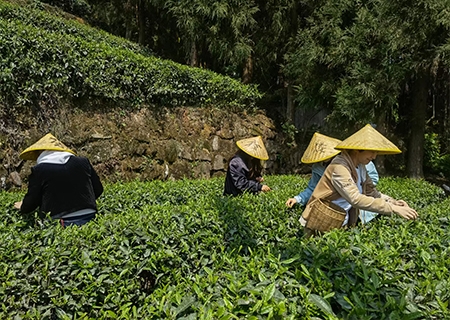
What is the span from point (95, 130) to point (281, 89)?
7763 millimetres

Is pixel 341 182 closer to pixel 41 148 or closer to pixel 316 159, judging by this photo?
pixel 316 159

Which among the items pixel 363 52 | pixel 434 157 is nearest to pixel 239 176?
pixel 363 52

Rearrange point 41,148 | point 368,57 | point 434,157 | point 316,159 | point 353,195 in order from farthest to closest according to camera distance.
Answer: point 434,157
point 368,57
point 316,159
point 41,148
point 353,195

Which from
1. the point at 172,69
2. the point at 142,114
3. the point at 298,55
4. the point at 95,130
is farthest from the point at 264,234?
the point at 298,55

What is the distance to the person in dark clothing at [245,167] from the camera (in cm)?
452

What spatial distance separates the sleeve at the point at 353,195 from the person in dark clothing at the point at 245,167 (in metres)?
1.71

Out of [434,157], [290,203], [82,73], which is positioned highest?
[82,73]

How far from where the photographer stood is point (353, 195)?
109 inches

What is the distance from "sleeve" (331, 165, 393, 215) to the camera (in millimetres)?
2754

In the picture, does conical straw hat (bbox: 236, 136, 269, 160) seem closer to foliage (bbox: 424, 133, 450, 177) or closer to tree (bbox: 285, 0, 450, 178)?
tree (bbox: 285, 0, 450, 178)

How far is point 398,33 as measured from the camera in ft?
27.1

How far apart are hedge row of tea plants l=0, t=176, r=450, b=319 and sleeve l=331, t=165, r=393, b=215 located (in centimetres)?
20

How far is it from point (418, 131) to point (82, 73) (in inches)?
370

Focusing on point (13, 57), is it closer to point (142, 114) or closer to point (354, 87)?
point (142, 114)
